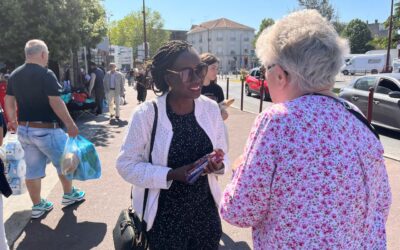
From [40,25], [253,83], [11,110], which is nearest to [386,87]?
[11,110]

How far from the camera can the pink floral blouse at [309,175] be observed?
1.28 metres

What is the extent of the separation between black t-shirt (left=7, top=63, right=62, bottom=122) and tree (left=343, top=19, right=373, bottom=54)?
260ft

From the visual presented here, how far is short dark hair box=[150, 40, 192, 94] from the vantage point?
2.18 meters

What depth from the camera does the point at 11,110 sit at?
14.3 ft

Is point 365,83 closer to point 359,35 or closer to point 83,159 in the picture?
point 83,159

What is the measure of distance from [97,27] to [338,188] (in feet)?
49.5

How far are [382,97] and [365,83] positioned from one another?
1023 millimetres

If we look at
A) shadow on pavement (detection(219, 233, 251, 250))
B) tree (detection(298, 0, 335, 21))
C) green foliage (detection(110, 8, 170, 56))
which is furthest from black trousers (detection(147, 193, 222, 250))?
green foliage (detection(110, 8, 170, 56))

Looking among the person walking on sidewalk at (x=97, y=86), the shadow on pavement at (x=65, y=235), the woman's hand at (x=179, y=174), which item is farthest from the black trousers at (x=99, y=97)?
the woman's hand at (x=179, y=174)

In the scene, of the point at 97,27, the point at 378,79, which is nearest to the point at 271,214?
the point at 378,79

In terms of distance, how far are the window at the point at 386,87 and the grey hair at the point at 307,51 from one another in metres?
8.60

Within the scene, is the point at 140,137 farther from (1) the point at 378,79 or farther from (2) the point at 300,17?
(1) the point at 378,79

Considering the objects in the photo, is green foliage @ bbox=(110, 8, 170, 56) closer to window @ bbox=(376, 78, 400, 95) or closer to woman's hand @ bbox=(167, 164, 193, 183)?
window @ bbox=(376, 78, 400, 95)

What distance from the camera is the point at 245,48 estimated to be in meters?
109
